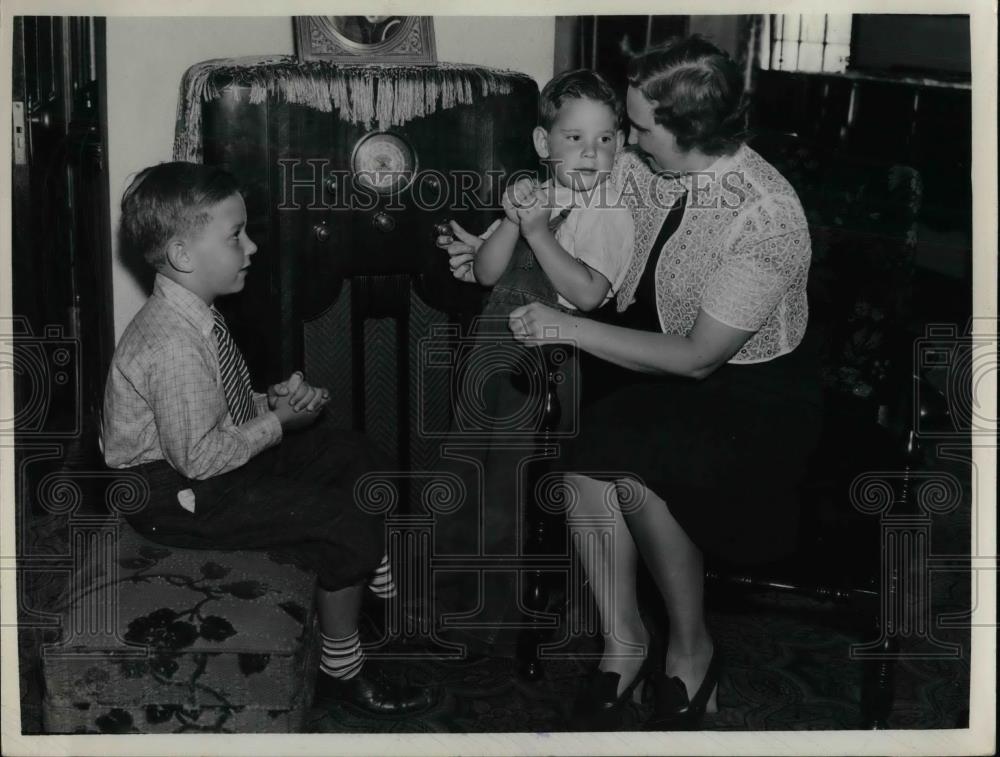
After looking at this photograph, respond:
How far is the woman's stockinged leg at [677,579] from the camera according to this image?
1.84 m

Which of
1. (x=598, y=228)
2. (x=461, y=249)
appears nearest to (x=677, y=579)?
(x=598, y=228)

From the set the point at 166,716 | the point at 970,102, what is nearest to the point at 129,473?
the point at 166,716

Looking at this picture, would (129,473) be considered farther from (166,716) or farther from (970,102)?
(970,102)

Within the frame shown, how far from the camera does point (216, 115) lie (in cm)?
193

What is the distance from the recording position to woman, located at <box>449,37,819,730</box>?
5.84 ft

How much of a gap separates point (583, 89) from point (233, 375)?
736 mm

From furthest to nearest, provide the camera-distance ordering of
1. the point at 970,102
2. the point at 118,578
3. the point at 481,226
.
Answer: the point at 481,226, the point at 970,102, the point at 118,578

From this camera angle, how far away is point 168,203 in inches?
69.5

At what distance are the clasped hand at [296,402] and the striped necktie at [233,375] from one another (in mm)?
47

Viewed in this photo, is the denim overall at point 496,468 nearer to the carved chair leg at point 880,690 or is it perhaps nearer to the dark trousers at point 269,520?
the dark trousers at point 269,520

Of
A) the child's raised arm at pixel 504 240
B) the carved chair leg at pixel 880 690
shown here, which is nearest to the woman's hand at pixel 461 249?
the child's raised arm at pixel 504 240

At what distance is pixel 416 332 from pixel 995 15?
113cm

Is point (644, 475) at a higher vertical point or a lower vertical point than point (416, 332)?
lower

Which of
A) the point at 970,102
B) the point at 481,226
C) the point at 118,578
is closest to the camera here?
the point at 118,578
